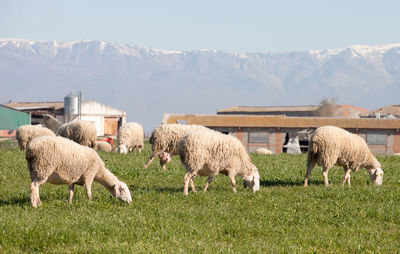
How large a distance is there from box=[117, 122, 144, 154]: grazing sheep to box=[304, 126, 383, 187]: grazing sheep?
15232 mm

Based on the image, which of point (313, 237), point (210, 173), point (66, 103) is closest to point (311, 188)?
point (210, 173)

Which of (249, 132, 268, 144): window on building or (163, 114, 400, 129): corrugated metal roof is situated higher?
(163, 114, 400, 129): corrugated metal roof

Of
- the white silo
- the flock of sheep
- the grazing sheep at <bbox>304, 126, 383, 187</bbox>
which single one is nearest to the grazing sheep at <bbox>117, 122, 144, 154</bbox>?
the flock of sheep

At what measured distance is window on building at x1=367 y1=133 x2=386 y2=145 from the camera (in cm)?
5681

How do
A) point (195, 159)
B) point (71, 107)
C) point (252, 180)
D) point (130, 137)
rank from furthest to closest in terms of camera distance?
point (71, 107)
point (130, 137)
point (252, 180)
point (195, 159)

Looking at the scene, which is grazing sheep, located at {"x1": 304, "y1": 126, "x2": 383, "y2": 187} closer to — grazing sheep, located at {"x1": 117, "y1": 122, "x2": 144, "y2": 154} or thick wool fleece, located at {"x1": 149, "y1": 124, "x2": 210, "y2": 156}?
thick wool fleece, located at {"x1": 149, "y1": 124, "x2": 210, "y2": 156}

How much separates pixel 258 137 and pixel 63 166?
4790 centimetres

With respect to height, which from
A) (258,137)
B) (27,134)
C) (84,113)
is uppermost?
(84,113)

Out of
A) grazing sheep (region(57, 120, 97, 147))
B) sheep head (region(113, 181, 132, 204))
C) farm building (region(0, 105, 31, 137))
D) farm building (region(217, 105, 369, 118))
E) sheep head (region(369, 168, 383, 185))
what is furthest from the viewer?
farm building (region(217, 105, 369, 118))

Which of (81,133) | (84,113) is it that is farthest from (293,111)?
(81,133)

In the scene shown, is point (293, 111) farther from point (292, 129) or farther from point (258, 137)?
point (258, 137)

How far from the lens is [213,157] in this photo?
535 inches

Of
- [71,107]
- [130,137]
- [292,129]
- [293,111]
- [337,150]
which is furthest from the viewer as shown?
[293,111]

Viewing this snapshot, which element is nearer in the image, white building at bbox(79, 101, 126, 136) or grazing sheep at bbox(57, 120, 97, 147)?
grazing sheep at bbox(57, 120, 97, 147)
